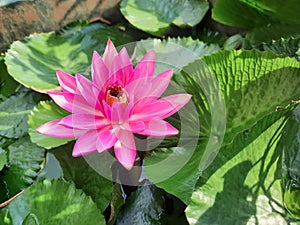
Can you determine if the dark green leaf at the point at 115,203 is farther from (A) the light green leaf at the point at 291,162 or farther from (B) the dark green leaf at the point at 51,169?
(A) the light green leaf at the point at 291,162

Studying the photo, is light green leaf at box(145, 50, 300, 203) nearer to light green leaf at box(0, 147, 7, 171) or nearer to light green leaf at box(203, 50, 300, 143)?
light green leaf at box(203, 50, 300, 143)

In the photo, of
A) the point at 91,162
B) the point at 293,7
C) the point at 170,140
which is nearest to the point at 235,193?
the point at 170,140

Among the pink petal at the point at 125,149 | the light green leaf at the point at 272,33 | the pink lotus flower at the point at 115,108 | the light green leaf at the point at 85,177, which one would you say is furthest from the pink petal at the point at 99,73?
the light green leaf at the point at 272,33

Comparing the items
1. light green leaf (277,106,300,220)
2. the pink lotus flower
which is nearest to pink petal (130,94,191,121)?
the pink lotus flower

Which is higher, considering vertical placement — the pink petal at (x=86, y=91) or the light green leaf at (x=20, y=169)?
the pink petal at (x=86, y=91)

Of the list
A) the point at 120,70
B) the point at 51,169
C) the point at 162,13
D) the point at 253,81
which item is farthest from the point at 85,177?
Answer: the point at 162,13

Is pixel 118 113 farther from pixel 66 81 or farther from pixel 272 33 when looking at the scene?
pixel 272 33

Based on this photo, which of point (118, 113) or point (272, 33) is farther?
point (272, 33)
